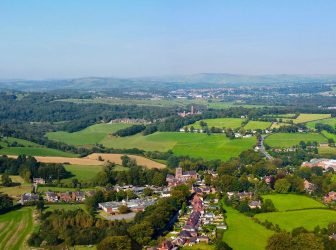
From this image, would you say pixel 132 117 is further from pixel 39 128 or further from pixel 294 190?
pixel 294 190

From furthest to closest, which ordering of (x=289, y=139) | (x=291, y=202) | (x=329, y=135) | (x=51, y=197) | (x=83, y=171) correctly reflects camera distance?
(x=329, y=135)
(x=289, y=139)
(x=83, y=171)
(x=51, y=197)
(x=291, y=202)

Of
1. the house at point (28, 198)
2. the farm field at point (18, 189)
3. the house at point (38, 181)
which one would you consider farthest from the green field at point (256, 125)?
the house at point (28, 198)

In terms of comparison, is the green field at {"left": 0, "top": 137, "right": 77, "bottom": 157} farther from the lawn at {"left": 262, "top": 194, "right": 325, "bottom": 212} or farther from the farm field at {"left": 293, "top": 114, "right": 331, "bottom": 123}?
the farm field at {"left": 293, "top": 114, "right": 331, "bottom": 123}

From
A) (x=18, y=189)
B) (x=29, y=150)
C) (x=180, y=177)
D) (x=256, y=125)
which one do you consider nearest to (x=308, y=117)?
(x=256, y=125)

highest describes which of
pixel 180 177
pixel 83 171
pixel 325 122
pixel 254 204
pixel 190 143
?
pixel 325 122

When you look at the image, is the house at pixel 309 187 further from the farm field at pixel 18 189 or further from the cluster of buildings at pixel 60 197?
the farm field at pixel 18 189

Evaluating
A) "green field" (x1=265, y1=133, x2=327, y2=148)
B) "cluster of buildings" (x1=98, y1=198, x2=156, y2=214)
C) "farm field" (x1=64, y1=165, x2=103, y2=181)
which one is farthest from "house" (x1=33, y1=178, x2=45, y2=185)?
"green field" (x1=265, y1=133, x2=327, y2=148)

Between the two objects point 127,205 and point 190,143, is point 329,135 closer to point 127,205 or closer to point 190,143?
point 190,143
